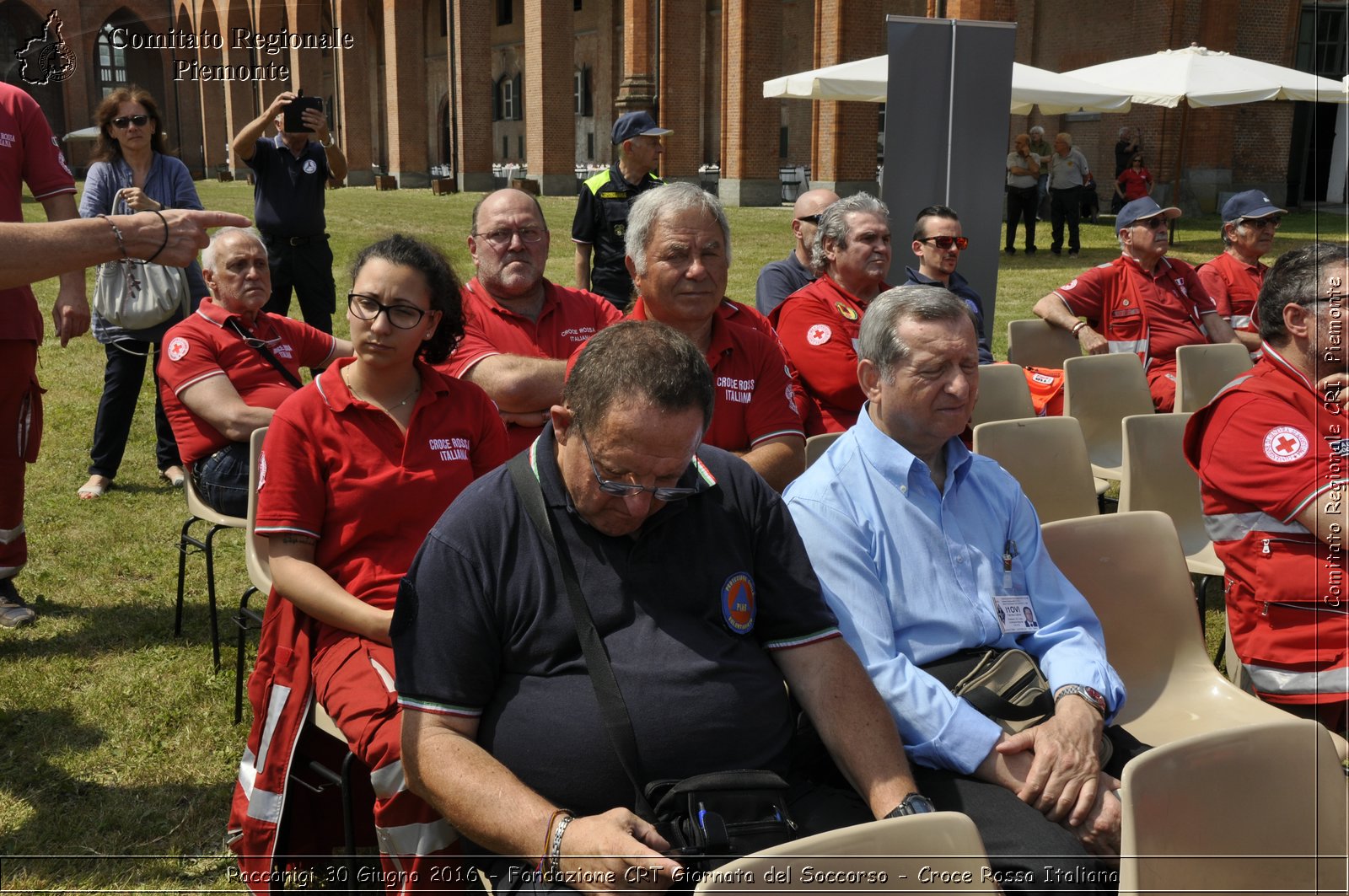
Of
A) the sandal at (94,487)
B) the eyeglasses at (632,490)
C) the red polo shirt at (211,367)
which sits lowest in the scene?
the sandal at (94,487)

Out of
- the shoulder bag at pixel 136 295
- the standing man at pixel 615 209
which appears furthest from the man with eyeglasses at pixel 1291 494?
the shoulder bag at pixel 136 295

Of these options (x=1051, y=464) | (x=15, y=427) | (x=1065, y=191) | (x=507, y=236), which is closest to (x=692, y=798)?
(x=507, y=236)

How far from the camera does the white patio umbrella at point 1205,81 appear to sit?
15.5 metres

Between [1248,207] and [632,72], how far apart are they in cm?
2349

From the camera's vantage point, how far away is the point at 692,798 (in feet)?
6.77

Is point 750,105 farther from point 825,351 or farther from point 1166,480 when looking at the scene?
point 1166,480

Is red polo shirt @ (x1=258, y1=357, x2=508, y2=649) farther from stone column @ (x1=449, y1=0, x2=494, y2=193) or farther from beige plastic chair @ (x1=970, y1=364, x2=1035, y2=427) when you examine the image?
stone column @ (x1=449, y1=0, x2=494, y2=193)

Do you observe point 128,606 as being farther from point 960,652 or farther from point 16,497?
point 960,652

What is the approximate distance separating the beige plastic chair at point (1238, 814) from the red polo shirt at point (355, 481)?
6.17ft

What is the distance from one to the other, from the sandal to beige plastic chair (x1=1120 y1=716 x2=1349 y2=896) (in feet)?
20.7

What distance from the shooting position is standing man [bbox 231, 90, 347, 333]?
742 cm

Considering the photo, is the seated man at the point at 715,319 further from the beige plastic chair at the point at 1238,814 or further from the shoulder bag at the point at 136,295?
the shoulder bag at the point at 136,295

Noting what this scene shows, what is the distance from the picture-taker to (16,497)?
15.0 feet

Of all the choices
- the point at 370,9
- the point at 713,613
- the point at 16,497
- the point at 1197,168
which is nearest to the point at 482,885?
the point at 713,613
